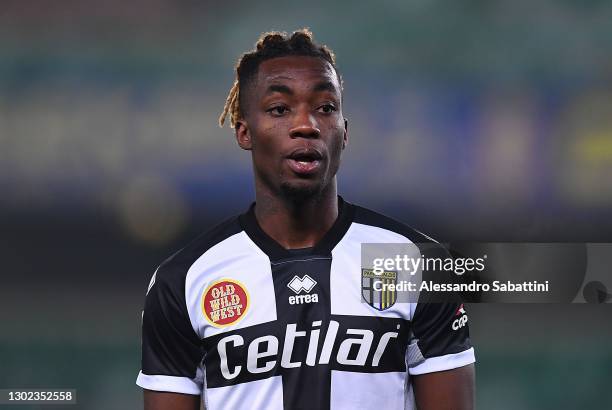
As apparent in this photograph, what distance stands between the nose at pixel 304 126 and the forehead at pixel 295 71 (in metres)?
0.11

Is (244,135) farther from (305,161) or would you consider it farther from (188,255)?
(188,255)

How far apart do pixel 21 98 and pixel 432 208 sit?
2474 millimetres

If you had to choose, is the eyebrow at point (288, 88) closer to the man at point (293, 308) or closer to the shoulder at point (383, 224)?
the man at point (293, 308)

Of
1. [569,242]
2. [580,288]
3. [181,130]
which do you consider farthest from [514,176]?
[181,130]

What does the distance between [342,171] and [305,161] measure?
2414 mm

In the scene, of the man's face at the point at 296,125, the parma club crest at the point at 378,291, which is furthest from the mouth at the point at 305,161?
the parma club crest at the point at 378,291

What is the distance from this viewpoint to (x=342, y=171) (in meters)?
5.05

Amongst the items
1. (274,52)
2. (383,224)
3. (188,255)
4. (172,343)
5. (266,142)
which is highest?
(274,52)

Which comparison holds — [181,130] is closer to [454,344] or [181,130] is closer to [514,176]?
[514,176]

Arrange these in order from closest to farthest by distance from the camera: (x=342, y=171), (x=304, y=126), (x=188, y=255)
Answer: (x=304, y=126) < (x=188, y=255) < (x=342, y=171)

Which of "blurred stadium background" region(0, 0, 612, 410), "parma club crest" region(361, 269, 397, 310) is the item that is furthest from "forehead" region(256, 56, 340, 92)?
"blurred stadium background" region(0, 0, 612, 410)

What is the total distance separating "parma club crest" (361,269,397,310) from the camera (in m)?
2.71

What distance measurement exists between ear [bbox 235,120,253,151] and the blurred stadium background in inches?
85.6

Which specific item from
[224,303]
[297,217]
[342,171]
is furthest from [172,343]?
[342,171]
